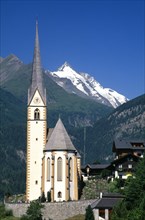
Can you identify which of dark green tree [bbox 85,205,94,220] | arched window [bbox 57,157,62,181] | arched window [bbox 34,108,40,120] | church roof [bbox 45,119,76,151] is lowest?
dark green tree [bbox 85,205,94,220]

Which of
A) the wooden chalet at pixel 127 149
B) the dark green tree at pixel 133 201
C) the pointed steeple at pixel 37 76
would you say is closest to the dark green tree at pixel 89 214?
the dark green tree at pixel 133 201

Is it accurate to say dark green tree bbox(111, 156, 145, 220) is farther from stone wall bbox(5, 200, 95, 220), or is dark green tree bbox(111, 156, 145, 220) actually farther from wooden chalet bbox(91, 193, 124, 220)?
stone wall bbox(5, 200, 95, 220)

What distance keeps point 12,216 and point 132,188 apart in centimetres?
3018

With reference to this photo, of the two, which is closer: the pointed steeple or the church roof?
the church roof

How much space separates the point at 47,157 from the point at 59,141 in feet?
15.2

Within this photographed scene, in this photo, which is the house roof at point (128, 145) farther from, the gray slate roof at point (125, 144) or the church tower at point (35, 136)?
the church tower at point (35, 136)

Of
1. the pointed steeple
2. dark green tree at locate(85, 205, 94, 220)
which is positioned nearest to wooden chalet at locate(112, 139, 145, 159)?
the pointed steeple

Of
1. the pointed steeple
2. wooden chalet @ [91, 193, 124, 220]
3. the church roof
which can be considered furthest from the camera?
the pointed steeple

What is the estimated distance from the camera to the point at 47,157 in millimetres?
136125

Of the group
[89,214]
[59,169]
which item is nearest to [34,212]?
[89,214]

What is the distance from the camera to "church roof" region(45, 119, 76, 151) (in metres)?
134

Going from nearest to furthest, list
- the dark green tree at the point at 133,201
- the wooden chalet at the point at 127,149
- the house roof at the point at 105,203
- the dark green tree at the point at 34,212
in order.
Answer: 1. the dark green tree at the point at 133,201
2. the house roof at the point at 105,203
3. the dark green tree at the point at 34,212
4. the wooden chalet at the point at 127,149

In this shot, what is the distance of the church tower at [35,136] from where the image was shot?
457 feet

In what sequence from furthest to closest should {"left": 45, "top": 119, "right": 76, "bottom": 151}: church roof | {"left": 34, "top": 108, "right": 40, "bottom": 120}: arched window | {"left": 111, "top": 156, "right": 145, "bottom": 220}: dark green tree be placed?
1. {"left": 34, "top": 108, "right": 40, "bottom": 120}: arched window
2. {"left": 45, "top": 119, "right": 76, "bottom": 151}: church roof
3. {"left": 111, "top": 156, "right": 145, "bottom": 220}: dark green tree
